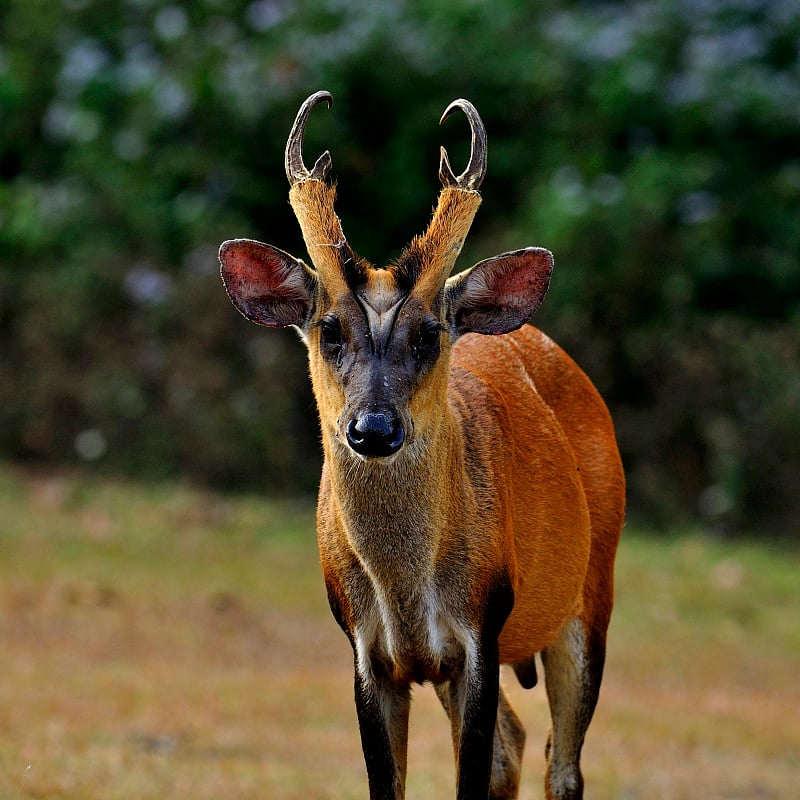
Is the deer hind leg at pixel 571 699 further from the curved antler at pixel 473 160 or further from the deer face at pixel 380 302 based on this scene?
the curved antler at pixel 473 160

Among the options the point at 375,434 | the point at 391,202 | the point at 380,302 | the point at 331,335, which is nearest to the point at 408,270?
the point at 380,302

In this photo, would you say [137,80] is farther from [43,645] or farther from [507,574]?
[507,574]

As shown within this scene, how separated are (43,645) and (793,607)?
5.42 m

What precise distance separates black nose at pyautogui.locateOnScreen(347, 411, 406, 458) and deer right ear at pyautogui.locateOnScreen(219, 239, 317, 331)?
63cm

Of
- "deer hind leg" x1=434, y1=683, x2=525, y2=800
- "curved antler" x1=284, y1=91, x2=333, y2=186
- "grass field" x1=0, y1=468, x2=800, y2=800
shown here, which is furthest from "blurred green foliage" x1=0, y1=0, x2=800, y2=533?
"curved antler" x1=284, y1=91, x2=333, y2=186

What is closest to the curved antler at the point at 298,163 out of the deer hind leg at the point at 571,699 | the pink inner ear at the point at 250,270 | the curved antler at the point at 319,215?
the curved antler at the point at 319,215

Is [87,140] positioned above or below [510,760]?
above

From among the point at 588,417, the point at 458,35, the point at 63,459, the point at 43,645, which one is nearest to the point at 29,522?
the point at 63,459

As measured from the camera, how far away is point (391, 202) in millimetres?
16844

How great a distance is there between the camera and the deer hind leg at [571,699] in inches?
230

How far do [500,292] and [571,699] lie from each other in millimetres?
1569

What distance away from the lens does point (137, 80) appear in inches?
663

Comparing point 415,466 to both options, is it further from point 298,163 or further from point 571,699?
point 571,699

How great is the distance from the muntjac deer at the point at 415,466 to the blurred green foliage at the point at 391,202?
9649 millimetres
